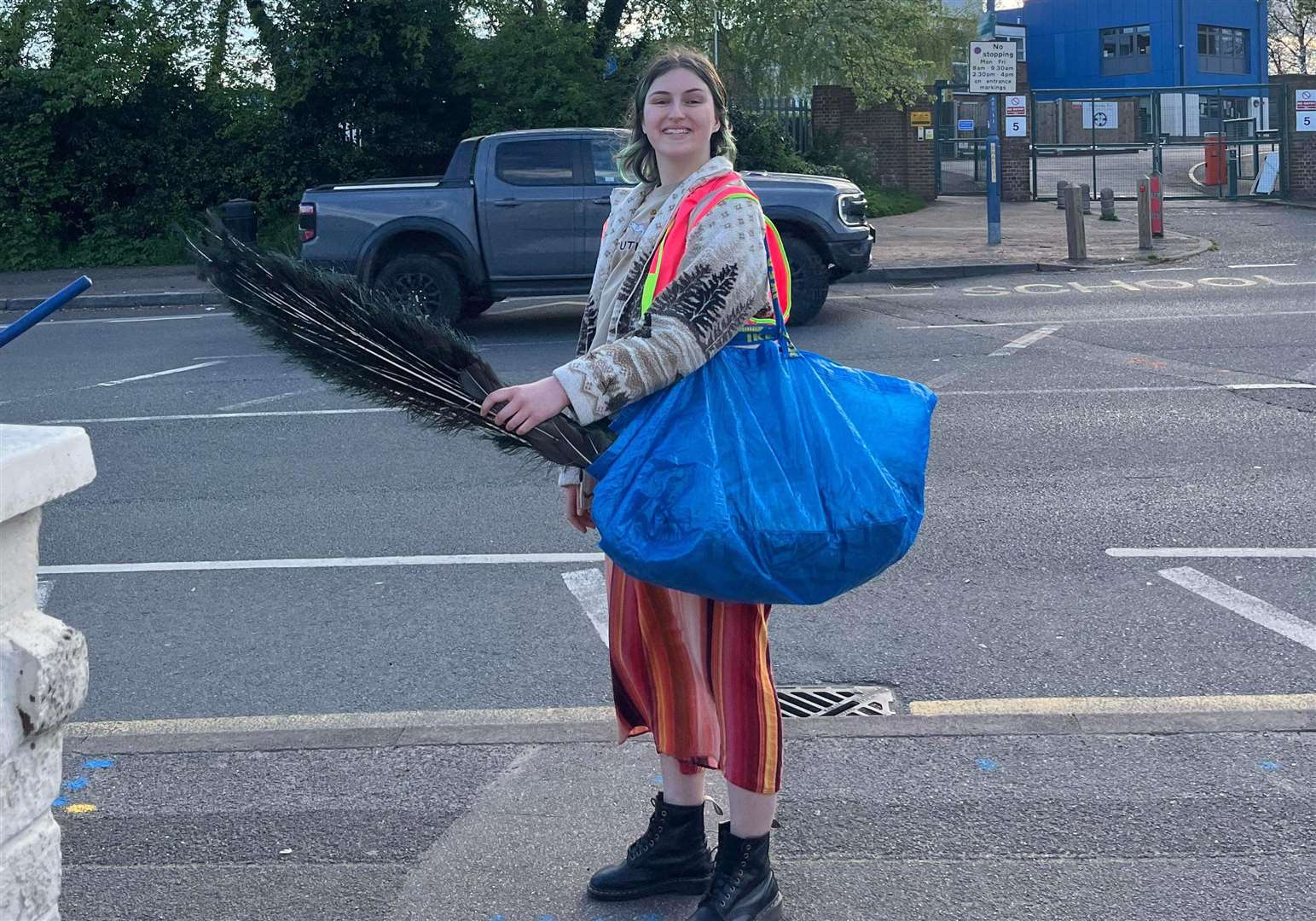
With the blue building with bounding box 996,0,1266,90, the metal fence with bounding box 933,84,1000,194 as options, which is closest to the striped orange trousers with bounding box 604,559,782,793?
the metal fence with bounding box 933,84,1000,194

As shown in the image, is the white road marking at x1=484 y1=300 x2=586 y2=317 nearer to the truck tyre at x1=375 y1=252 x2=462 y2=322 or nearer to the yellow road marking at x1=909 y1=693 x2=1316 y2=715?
the truck tyre at x1=375 y1=252 x2=462 y2=322

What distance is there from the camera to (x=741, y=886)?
10.4 ft

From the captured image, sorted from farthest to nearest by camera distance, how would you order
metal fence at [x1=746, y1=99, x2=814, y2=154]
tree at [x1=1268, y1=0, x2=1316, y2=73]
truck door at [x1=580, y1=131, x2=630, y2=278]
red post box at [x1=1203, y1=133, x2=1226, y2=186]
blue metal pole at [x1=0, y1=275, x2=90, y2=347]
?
tree at [x1=1268, y1=0, x2=1316, y2=73] → metal fence at [x1=746, y1=99, x2=814, y2=154] → red post box at [x1=1203, y1=133, x2=1226, y2=186] → truck door at [x1=580, y1=131, x2=630, y2=278] → blue metal pole at [x1=0, y1=275, x2=90, y2=347]

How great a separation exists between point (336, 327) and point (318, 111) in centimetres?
2197

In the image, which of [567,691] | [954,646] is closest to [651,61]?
[567,691]

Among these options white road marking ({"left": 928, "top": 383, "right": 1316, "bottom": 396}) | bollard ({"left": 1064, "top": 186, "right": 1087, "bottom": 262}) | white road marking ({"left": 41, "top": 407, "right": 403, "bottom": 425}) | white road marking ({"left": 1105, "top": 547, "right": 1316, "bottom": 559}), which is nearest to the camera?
white road marking ({"left": 1105, "top": 547, "right": 1316, "bottom": 559})

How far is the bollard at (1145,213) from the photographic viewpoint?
64.0 ft

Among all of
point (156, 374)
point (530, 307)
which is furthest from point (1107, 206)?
point (156, 374)

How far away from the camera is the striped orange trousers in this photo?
10.1 ft

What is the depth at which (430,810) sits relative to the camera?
12.7ft

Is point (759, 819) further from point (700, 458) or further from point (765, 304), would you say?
point (765, 304)

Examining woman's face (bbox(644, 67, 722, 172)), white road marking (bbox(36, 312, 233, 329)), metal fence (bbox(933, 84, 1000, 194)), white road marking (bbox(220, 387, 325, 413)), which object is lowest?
A: white road marking (bbox(220, 387, 325, 413))

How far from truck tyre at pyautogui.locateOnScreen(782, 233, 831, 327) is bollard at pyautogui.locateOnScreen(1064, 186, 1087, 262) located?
5.82 m

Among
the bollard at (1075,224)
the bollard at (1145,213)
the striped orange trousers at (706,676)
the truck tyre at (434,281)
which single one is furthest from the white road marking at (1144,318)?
the striped orange trousers at (706,676)
